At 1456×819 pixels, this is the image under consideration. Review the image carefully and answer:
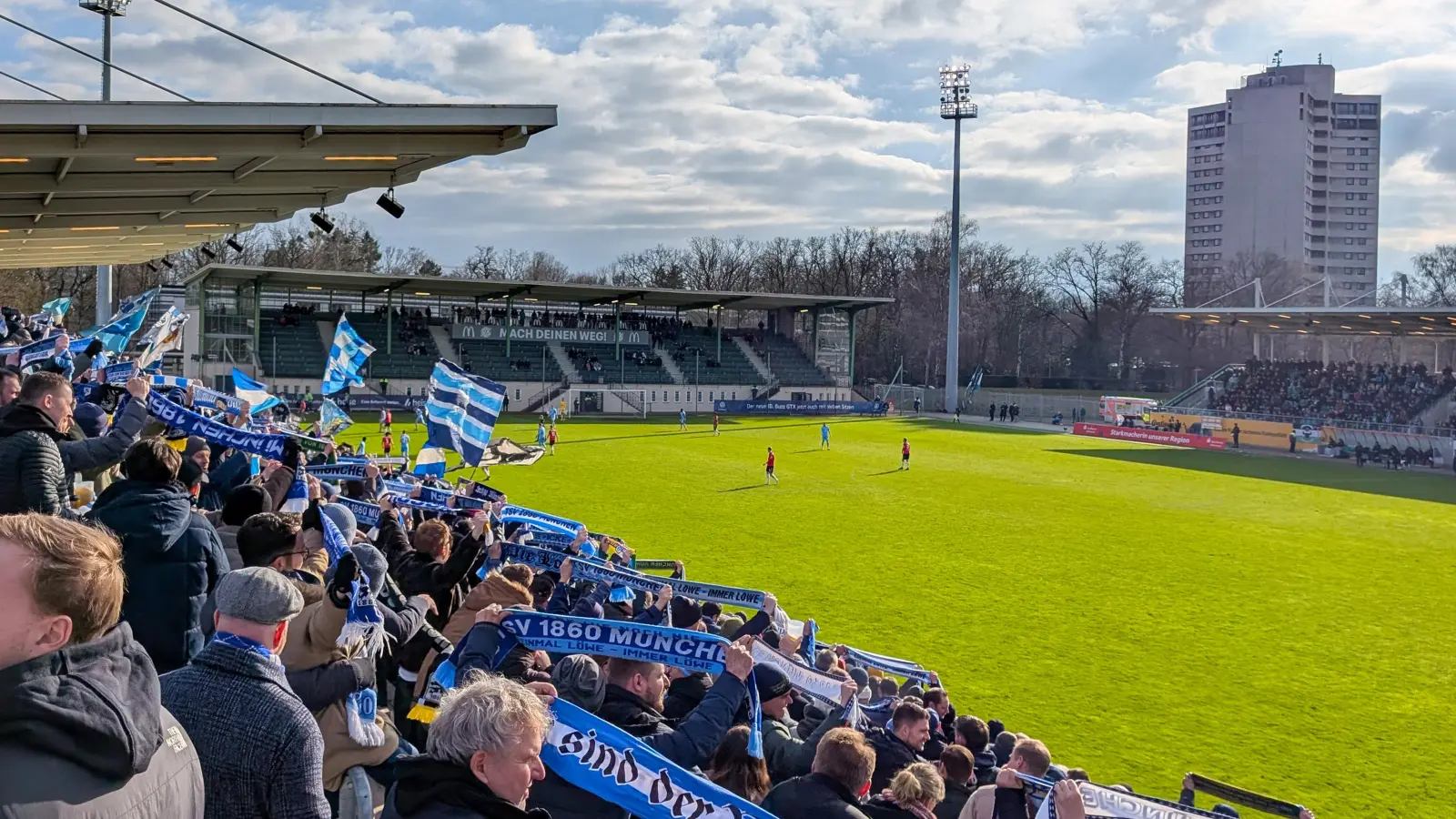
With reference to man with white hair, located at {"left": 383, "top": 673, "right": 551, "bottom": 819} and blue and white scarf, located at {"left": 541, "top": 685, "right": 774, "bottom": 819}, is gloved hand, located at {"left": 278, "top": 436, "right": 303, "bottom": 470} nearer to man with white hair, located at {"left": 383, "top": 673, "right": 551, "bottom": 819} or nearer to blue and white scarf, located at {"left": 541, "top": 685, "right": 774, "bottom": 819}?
blue and white scarf, located at {"left": 541, "top": 685, "right": 774, "bottom": 819}

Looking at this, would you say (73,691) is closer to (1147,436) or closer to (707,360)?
(1147,436)

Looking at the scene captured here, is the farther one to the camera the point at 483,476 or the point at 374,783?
Result: the point at 483,476

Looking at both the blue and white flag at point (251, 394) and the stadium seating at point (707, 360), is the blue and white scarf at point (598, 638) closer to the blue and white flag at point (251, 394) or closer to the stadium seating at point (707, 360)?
the blue and white flag at point (251, 394)

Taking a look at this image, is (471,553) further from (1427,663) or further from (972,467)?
(972,467)

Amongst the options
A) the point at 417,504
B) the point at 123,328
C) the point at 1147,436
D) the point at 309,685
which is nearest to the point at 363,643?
the point at 309,685

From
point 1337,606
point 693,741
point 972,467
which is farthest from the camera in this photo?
point 972,467

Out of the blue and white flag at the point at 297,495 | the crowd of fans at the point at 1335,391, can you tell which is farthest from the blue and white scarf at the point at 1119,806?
the crowd of fans at the point at 1335,391

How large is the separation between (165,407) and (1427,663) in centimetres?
1583

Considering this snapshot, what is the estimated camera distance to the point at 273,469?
9047 millimetres

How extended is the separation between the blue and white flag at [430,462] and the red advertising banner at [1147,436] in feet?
147

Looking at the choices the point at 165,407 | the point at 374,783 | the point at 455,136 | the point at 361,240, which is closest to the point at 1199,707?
the point at 374,783

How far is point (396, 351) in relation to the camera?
212 feet

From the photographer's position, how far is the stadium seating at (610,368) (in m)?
69.1

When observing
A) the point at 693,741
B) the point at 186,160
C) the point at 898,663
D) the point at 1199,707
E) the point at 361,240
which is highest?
the point at 361,240
